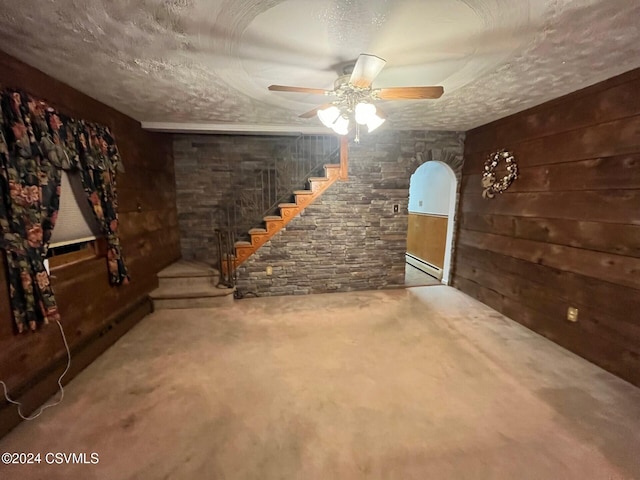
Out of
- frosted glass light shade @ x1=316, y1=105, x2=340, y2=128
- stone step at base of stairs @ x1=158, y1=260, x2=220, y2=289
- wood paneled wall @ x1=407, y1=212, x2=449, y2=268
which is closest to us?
frosted glass light shade @ x1=316, y1=105, x2=340, y2=128

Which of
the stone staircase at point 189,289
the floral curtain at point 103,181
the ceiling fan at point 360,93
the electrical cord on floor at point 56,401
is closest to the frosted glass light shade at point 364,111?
the ceiling fan at point 360,93

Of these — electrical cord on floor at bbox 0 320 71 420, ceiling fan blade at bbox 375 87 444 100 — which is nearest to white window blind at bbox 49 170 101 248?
electrical cord on floor at bbox 0 320 71 420

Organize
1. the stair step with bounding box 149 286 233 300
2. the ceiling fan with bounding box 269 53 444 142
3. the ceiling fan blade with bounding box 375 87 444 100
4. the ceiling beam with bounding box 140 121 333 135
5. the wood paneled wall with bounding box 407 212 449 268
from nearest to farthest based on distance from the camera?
the ceiling fan with bounding box 269 53 444 142 → the ceiling fan blade with bounding box 375 87 444 100 → the ceiling beam with bounding box 140 121 333 135 → the stair step with bounding box 149 286 233 300 → the wood paneled wall with bounding box 407 212 449 268

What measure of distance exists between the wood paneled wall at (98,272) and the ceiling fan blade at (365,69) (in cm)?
222

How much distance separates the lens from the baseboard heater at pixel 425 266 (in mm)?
5152

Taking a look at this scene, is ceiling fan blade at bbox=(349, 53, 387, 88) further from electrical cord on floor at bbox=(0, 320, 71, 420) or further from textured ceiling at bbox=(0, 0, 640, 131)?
electrical cord on floor at bbox=(0, 320, 71, 420)

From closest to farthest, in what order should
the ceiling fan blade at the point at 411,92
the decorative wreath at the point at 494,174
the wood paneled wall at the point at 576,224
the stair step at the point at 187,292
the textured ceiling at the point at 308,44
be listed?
1. the textured ceiling at the point at 308,44
2. the ceiling fan blade at the point at 411,92
3. the wood paneled wall at the point at 576,224
4. the decorative wreath at the point at 494,174
5. the stair step at the point at 187,292

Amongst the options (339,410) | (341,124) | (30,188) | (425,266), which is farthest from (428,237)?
(30,188)

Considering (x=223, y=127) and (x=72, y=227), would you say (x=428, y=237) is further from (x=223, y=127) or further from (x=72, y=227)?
(x=72, y=227)

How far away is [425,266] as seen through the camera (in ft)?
18.5

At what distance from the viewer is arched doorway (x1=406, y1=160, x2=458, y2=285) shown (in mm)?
4668

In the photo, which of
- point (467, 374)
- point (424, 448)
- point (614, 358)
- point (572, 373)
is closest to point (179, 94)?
point (424, 448)

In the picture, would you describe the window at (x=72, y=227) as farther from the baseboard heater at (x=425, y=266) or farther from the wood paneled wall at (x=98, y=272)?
the baseboard heater at (x=425, y=266)

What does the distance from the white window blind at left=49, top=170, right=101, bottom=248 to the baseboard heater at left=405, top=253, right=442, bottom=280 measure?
4881mm
